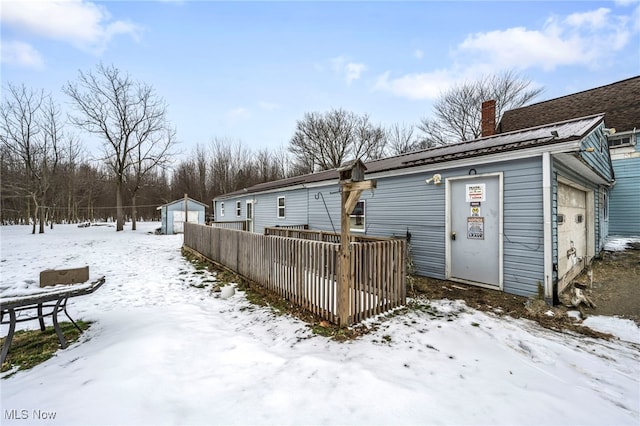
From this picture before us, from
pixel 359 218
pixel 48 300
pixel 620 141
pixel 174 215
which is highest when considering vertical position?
pixel 620 141

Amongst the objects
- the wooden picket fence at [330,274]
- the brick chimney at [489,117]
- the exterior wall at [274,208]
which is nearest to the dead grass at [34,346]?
the wooden picket fence at [330,274]

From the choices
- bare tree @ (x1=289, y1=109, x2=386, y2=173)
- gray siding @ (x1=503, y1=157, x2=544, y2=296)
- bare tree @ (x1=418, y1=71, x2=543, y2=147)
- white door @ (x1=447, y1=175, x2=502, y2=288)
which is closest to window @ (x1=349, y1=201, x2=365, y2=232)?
white door @ (x1=447, y1=175, x2=502, y2=288)

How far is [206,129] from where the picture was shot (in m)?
34.6

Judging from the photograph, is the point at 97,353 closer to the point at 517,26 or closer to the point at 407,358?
the point at 407,358

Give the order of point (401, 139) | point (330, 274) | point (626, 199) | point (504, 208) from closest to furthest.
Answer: point (330, 274), point (504, 208), point (626, 199), point (401, 139)

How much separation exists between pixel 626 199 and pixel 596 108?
15.7 feet

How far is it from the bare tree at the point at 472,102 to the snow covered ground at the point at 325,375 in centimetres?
2179

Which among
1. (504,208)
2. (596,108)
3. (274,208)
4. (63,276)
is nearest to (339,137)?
(274,208)

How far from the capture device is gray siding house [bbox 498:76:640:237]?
35.9 feet

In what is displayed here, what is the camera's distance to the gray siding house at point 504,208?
474cm

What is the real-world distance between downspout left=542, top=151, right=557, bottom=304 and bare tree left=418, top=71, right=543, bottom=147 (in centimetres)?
1908

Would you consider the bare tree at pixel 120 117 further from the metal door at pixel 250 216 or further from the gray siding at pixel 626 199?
the gray siding at pixel 626 199

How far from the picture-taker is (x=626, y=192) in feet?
36.6

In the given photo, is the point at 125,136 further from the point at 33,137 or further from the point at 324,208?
the point at 324,208
